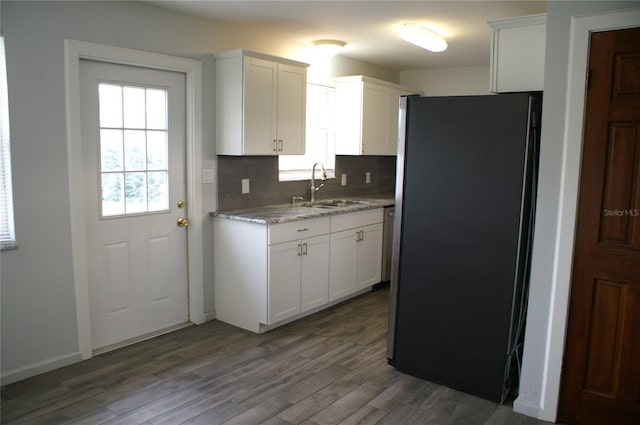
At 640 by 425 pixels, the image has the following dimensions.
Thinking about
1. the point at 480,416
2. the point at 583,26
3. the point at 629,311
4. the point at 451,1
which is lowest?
the point at 480,416

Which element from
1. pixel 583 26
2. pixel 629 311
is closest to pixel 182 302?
pixel 629 311

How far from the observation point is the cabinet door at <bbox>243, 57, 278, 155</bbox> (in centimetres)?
387

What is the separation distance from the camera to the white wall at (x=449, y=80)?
582cm

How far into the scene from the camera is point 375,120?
5414 mm

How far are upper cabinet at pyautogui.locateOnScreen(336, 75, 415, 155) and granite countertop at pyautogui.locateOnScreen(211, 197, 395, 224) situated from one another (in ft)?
2.10

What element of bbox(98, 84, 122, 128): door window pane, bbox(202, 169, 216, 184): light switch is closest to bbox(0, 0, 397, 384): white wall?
bbox(98, 84, 122, 128): door window pane

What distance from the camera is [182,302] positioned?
3.96 m

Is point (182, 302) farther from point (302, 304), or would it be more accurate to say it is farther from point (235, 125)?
point (235, 125)

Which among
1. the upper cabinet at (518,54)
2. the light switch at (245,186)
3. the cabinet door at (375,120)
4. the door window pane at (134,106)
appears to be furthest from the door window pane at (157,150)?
the upper cabinet at (518,54)

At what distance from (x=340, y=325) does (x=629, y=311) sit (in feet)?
7.15

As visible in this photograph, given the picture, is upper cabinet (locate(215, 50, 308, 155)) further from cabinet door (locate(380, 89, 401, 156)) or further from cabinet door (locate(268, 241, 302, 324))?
cabinet door (locate(380, 89, 401, 156))

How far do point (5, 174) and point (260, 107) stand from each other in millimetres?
1883

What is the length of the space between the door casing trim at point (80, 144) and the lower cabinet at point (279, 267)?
1.00 ft

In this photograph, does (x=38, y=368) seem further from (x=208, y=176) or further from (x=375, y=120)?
(x=375, y=120)
